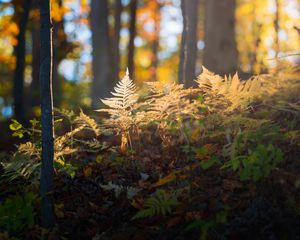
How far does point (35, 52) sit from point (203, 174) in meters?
15.2

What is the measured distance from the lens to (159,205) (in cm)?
403

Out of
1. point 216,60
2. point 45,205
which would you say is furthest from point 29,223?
point 216,60

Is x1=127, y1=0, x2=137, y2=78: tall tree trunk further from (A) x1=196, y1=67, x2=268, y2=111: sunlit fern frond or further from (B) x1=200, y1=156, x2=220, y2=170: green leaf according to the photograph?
(B) x1=200, y1=156, x2=220, y2=170: green leaf

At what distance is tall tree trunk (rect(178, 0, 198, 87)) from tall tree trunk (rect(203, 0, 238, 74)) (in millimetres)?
2442

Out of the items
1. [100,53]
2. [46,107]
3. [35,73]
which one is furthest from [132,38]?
[46,107]

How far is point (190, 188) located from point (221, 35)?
22.7 feet

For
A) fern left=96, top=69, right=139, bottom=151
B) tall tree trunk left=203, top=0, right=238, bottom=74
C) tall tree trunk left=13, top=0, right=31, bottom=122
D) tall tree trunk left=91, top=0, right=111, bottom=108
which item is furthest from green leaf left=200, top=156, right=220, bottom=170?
tall tree trunk left=91, top=0, right=111, bottom=108

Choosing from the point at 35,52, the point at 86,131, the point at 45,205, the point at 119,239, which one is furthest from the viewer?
the point at 35,52

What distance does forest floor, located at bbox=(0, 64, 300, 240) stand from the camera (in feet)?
12.6

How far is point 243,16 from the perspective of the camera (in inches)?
1150

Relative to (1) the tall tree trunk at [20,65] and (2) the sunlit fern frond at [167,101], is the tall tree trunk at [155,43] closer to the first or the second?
(1) the tall tree trunk at [20,65]

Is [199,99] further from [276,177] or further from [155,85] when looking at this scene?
[276,177]

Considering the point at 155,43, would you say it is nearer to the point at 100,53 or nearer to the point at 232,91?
the point at 100,53

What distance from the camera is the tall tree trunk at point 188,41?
7738 mm
